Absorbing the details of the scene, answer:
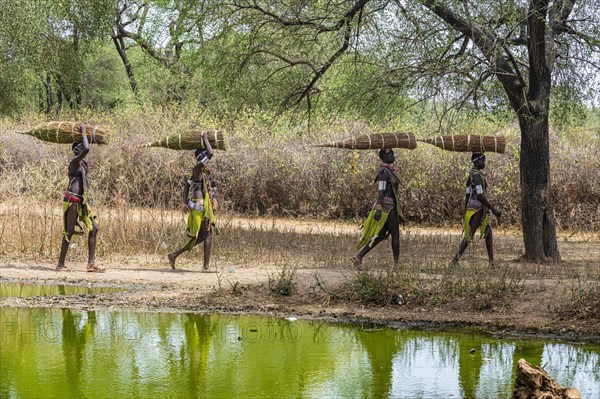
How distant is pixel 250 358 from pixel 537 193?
7674 mm

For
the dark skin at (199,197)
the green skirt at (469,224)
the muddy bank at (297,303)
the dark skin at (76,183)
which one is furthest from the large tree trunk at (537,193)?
the dark skin at (76,183)

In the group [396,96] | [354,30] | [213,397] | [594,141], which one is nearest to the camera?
[213,397]

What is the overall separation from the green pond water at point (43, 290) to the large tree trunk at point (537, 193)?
264 inches

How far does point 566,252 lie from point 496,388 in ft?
32.5

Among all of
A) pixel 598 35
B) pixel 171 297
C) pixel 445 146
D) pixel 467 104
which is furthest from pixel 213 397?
pixel 598 35

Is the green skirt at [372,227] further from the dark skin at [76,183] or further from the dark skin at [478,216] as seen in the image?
the dark skin at [76,183]

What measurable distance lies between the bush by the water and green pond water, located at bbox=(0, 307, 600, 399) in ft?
35.0

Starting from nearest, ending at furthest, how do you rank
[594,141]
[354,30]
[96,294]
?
[96,294], [354,30], [594,141]

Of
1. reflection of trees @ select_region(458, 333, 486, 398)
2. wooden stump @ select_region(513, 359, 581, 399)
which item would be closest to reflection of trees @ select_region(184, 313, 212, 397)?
reflection of trees @ select_region(458, 333, 486, 398)

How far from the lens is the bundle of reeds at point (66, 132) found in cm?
1088

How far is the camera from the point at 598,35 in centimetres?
1278

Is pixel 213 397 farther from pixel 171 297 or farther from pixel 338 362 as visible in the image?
pixel 171 297

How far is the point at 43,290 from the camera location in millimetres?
10289

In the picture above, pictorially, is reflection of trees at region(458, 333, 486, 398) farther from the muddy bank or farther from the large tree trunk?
the large tree trunk
